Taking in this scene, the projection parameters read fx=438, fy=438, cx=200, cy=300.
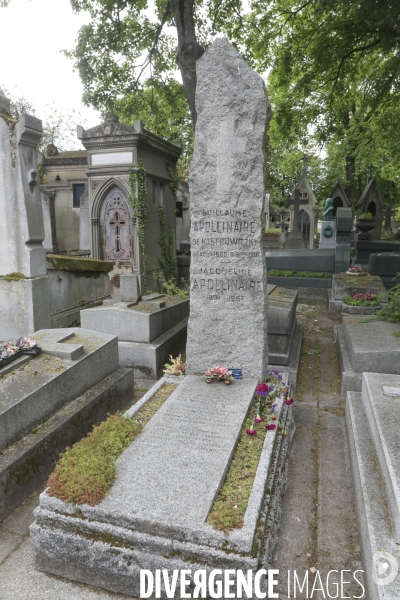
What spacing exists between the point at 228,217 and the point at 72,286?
13.0ft

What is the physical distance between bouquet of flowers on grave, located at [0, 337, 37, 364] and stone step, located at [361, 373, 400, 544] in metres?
3.37

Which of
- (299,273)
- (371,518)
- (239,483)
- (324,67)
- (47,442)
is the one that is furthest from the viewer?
(299,273)

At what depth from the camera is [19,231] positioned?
6.11 metres

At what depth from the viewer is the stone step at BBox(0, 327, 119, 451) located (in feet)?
12.2

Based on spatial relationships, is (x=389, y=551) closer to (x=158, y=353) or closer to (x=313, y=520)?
(x=313, y=520)

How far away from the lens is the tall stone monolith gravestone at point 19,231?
5.93 meters

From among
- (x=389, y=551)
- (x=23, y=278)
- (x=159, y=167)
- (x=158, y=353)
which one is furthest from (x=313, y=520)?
(x=159, y=167)

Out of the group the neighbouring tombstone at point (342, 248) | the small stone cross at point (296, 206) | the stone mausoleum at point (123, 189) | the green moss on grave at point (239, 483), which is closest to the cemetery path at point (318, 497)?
the green moss on grave at point (239, 483)

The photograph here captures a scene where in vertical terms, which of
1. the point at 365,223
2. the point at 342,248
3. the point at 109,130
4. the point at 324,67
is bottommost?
the point at 342,248

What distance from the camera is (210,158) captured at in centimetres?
475

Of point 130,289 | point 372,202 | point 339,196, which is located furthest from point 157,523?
point 339,196

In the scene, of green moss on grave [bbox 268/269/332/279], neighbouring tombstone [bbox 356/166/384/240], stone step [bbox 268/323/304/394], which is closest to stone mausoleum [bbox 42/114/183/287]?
green moss on grave [bbox 268/269/332/279]

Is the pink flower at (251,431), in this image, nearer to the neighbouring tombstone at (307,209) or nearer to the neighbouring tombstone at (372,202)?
the neighbouring tombstone at (372,202)

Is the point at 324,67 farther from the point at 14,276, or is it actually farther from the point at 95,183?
the point at 14,276
